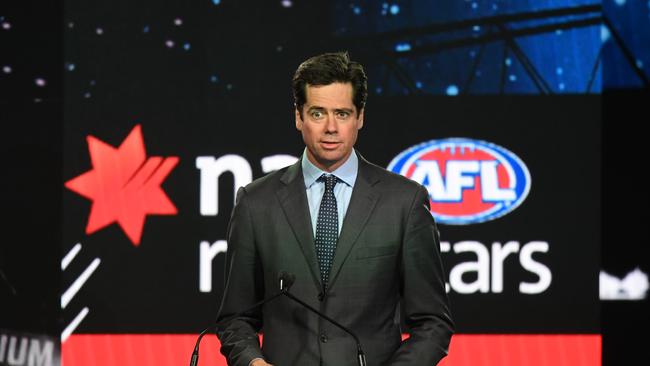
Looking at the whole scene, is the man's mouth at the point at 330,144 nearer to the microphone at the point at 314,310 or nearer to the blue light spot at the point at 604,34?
the microphone at the point at 314,310

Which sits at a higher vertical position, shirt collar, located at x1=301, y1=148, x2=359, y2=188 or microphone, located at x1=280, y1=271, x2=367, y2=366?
shirt collar, located at x1=301, y1=148, x2=359, y2=188

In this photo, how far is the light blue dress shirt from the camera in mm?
2350

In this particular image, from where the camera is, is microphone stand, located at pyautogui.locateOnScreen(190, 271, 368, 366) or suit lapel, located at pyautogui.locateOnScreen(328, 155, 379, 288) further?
suit lapel, located at pyautogui.locateOnScreen(328, 155, 379, 288)

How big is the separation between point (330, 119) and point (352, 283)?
389mm

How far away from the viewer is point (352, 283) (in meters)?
2.23

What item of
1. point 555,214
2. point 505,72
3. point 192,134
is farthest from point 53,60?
point 555,214

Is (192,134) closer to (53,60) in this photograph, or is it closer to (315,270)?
(53,60)

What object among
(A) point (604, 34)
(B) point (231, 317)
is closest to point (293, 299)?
(B) point (231, 317)

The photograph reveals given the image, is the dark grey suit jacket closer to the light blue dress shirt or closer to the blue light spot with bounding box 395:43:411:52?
the light blue dress shirt

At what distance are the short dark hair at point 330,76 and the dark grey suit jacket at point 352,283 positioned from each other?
0.73 ft

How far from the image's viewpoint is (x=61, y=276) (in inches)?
175

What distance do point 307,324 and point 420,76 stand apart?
238cm

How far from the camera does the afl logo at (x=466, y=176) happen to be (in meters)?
4.50

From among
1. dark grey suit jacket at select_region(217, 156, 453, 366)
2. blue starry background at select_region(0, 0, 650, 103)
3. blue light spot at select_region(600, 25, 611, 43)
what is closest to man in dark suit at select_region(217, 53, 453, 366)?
dark grey suit jacket at select_region(217, 156, 453, 366)
